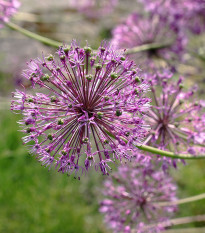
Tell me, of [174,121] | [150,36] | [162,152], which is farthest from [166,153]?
[150,36]

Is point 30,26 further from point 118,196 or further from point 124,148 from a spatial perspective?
point 124,148

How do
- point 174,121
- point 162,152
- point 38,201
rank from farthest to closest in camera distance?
point 38,201 → point 174,121 → point 162,152

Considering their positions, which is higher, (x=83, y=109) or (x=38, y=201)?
(x=83, y=109)

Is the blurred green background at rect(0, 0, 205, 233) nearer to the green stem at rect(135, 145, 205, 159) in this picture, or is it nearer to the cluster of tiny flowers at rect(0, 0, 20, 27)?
the cluster of tiny flowers at rect(0, 0, 20, 27)

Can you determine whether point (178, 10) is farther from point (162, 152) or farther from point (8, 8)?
point (162, 152)

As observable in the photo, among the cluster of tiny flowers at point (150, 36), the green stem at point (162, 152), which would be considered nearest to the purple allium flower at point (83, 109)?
the green stem at point (162, 152)

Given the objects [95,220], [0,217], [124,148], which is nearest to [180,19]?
[124,148]

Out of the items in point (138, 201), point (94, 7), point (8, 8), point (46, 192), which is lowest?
point (138, 201)

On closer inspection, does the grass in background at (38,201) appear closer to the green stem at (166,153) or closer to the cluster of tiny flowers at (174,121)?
the cluster of tiny flowers at (174,121)
